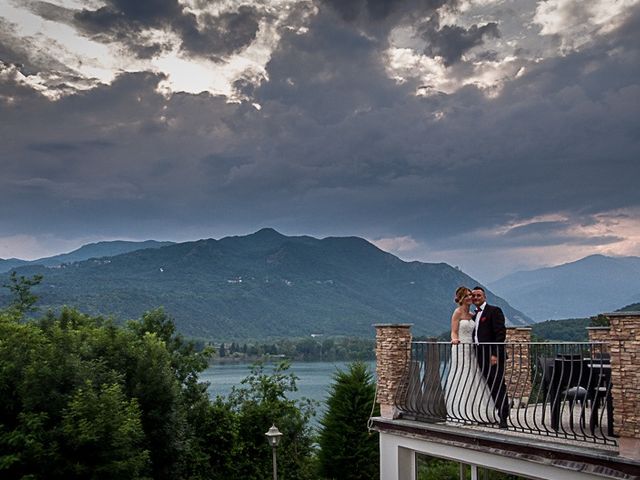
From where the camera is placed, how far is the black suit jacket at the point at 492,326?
322 inches

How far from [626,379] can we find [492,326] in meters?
2.31

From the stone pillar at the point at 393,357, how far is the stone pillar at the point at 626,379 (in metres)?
3.79

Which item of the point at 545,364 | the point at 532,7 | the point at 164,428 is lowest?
the point at 164,428

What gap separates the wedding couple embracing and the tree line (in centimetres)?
554

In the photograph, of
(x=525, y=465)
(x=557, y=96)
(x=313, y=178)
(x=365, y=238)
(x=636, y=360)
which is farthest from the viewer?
(x=365, y=238)

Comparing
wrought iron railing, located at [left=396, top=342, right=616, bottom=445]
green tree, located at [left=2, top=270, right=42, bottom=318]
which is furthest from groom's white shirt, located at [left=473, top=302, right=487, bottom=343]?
green tree, located at [left=2, top=270, right=42, bottom=318]

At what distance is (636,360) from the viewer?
599cm

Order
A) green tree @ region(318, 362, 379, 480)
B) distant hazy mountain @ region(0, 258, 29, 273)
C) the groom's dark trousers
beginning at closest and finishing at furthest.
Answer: the groom's dark trousers → green tree @ region(318, 362, 379, 480) → distant hazy mountain @ region(0, 258, 29, 273)

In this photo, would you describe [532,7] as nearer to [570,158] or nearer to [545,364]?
[570,158]

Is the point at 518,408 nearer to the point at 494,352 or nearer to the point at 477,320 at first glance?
the point at 494,352

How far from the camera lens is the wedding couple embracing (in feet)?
26.4

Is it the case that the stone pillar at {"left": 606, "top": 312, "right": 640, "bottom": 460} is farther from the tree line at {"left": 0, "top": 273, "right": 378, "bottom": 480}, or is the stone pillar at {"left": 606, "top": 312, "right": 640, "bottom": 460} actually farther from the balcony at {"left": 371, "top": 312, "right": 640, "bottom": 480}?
the tree line at {"left": 0, "top": 273, "right": 378, "bottom": 480}

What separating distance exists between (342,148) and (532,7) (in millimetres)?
33281

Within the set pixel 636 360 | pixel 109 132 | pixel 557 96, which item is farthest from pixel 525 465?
pixel 109 132
